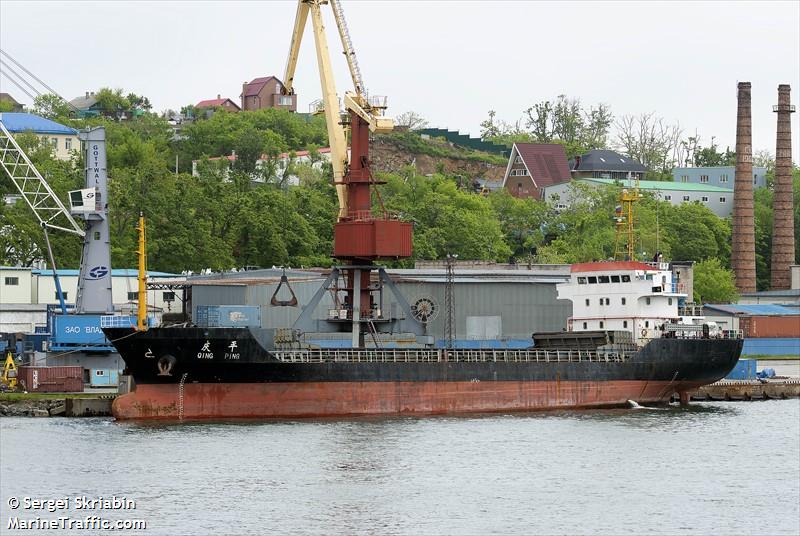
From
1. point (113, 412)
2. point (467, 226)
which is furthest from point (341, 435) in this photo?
point (467, 226)

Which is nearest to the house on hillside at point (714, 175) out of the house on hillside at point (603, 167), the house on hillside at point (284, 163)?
the house on hillside at point (603, 167)

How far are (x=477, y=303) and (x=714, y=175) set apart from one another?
70514 mm

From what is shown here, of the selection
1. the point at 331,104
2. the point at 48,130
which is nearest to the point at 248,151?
the point at 48,130

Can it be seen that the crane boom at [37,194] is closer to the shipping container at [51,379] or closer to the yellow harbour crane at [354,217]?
the shipping container at [51,379]

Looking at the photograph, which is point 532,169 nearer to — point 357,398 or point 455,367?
point 455,367

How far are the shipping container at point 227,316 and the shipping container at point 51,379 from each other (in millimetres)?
7035

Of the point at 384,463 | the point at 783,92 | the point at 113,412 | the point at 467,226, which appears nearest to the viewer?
the point at 384,463

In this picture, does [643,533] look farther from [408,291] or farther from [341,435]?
[408,291]

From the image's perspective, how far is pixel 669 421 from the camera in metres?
57.1

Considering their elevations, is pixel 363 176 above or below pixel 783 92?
below

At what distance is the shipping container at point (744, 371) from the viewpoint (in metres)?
Answer: 73.8

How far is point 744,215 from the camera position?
4149 inches

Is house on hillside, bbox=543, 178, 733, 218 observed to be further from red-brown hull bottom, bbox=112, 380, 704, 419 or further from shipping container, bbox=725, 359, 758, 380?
red-brown hull bottom, bbox=112, 380, 704, 419

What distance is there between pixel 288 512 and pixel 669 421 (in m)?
23.9
